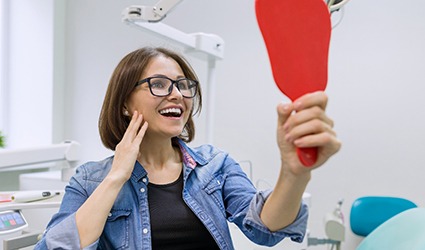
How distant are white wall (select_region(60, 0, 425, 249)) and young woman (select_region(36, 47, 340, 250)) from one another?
1435 mm

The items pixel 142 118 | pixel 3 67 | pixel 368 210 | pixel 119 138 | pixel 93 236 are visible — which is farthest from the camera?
pixel 3 67

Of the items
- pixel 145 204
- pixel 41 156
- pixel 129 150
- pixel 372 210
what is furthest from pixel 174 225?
pixel 372 210

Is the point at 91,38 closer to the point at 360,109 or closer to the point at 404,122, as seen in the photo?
the point at 360,109

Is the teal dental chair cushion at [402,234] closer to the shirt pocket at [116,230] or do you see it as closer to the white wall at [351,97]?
the shirt pocket at [116,230]

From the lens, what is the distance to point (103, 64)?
300cm

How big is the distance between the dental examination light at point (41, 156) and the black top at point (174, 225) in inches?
35.0

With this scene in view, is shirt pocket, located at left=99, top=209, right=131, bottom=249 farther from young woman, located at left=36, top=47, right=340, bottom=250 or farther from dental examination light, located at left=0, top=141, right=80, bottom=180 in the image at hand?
dental examination light, located at left=0, top=141, right=80, bottom=180

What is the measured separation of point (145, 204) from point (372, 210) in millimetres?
1748

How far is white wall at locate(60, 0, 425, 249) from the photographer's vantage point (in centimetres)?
242

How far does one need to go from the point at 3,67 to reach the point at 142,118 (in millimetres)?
2277

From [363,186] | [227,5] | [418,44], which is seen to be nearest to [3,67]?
[227,5]

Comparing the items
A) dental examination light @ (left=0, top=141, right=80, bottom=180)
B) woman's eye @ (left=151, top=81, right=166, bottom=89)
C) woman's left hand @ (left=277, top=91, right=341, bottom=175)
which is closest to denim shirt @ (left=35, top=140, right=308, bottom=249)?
woman's eye @ (left=151, top=81, right=166, bottom=89)

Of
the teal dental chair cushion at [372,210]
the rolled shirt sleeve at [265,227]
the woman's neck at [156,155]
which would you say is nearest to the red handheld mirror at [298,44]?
the rolled shirt sleeve at [265,227]

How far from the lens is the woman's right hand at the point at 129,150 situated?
40.5 inches
